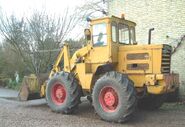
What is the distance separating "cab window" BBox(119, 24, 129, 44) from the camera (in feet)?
41.9

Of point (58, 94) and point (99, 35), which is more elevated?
point (99, 35)

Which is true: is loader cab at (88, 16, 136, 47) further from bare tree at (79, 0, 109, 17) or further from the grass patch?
bare tree at (79, 0, 109, 17)

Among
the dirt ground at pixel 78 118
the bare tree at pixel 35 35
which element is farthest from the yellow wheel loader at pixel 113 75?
the bare tree at pixel 35 35

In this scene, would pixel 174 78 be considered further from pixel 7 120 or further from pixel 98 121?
pixel 7 120

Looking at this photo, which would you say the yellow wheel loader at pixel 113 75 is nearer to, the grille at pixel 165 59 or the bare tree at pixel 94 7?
the grille at pixel 165 59

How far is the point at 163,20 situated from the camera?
16.8m

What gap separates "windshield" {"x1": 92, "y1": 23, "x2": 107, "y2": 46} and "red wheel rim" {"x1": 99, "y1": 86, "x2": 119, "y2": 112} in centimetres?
142

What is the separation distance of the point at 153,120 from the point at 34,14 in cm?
1545

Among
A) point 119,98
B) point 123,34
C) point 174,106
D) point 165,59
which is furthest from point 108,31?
point 174,106

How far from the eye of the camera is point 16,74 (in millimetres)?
28219

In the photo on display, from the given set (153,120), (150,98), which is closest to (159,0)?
(150,98)

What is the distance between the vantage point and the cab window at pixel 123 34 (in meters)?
12.8

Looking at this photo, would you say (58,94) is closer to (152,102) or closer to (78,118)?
(78,118)

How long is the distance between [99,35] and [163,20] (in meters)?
5.09
